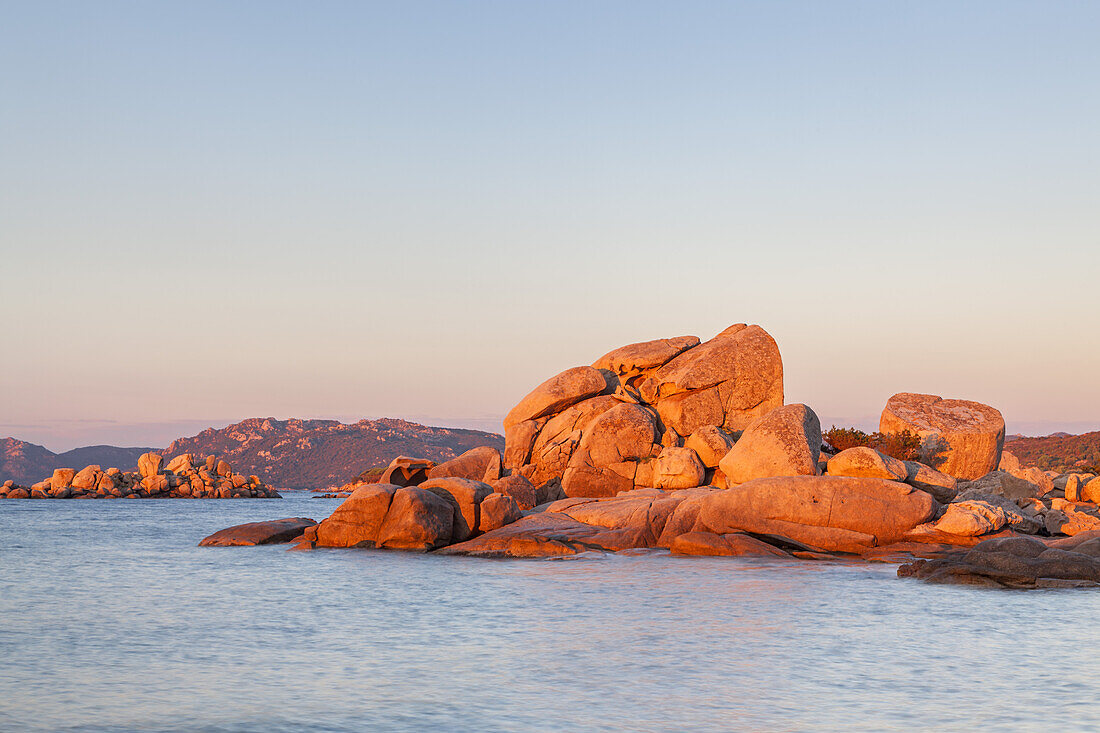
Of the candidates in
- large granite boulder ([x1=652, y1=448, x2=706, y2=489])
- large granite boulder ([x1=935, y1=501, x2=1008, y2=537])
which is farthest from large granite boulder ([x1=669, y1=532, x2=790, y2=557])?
large granite boulder ([x1=652, y1=448, x2=706, y2=489])

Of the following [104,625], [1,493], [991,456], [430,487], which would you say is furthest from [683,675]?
[1,493]

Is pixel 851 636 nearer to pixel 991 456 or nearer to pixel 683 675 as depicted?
pixel 683 675

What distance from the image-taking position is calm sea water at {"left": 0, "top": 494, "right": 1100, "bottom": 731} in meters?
11.7

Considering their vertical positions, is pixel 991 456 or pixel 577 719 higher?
pixel 991 456

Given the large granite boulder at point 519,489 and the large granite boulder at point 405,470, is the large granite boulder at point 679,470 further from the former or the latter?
the large granite boulder at point 405,470

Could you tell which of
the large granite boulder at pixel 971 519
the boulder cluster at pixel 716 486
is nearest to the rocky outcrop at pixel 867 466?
the boulder cluster at pixel 716 486

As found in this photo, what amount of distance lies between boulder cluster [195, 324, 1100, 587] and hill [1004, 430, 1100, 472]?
43775 millimetres

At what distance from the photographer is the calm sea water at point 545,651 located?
11.7 meters

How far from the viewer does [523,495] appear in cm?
3997

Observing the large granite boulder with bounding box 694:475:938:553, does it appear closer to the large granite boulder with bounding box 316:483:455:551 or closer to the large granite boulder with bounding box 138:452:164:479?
the large granite boulder with bounding box 316:483:455:551

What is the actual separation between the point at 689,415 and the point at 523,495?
9.12 meters

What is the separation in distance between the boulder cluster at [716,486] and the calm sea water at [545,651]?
144 inches

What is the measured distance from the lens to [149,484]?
379 feet

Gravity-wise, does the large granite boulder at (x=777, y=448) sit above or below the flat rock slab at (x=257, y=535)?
above
